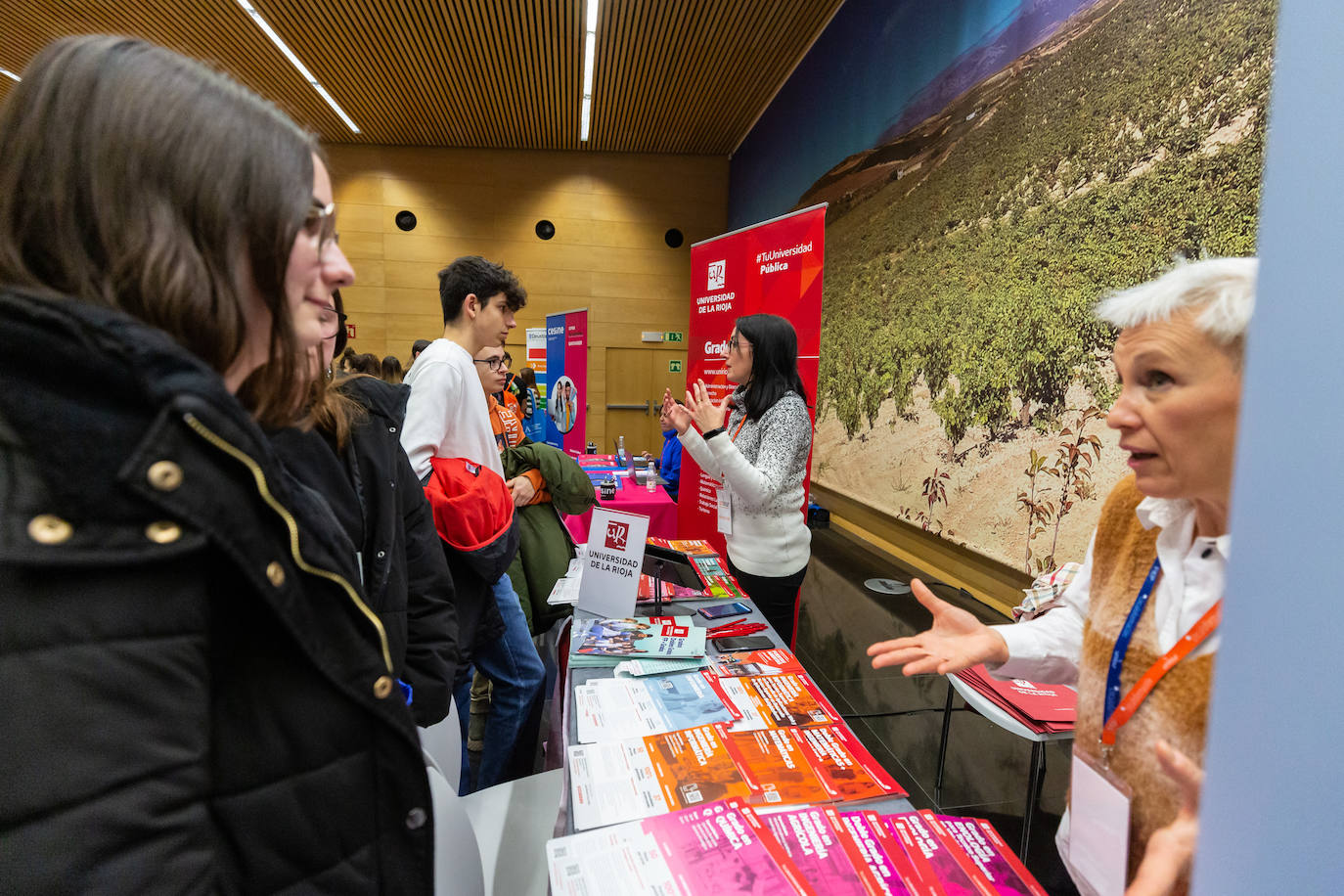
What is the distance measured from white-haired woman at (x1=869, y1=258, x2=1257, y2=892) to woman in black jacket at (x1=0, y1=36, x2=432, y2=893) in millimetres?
725

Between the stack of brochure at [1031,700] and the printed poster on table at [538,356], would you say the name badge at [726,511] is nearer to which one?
the stack of brochure at [1031,700]

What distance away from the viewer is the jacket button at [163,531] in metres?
0.49

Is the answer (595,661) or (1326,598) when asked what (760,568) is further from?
(1326,598)

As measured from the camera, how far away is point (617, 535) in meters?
1.75

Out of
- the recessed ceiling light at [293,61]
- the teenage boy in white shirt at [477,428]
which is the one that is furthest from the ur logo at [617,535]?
the recessed ceiling light at [293,61]

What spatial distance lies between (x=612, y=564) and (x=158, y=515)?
1.33 m

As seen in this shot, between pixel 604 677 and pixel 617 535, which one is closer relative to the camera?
pixel 604 677

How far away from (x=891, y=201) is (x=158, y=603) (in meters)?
5.39

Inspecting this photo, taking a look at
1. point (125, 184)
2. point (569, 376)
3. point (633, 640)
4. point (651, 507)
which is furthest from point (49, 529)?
point (569, 376)

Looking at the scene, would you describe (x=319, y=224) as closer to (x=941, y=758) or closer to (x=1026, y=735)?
(x=1026, y=735)

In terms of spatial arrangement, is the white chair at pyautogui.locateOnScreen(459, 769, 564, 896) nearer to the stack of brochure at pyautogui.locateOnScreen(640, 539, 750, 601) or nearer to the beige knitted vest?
the stack of brochure at pyautogui.locateOnScreen(640, 539, 750, 601)

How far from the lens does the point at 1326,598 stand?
22 cm

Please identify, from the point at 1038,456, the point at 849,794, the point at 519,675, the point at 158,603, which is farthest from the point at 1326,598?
the point at 1038,456

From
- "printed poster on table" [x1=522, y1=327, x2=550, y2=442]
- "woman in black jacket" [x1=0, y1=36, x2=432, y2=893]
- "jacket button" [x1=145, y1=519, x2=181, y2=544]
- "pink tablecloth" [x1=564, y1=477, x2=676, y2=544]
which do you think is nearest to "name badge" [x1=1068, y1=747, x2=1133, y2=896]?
"woman in black jacket" [x1=0, y1=36, x2=432, y2=893]
